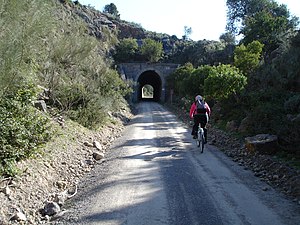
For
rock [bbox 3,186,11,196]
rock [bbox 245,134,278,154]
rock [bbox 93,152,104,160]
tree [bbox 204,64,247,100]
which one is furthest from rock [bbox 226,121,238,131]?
rock [bbox 3,186,11,196]

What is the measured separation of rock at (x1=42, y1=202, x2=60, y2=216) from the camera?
16.5ft

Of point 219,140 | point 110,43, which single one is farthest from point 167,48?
point 219,140

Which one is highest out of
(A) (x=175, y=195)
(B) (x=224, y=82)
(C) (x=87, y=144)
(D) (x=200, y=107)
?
(B) (x=224, y=82)

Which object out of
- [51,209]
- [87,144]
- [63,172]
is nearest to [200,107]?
[87,144]

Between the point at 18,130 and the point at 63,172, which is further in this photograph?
the point at 63,172

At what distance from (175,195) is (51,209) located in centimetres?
225

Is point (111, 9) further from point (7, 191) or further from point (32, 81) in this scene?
point (7, 191)

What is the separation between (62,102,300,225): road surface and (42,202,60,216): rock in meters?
0.24

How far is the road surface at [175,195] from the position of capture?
4.74 meters

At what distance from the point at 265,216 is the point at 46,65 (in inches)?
338

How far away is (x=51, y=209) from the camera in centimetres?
506

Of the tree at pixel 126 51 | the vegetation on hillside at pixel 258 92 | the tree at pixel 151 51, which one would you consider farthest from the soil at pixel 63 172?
the tree at pixel 151 51

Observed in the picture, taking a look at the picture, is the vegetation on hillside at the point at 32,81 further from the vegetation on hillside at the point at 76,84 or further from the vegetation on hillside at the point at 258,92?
the vegetation on hillside at the point at 258,92

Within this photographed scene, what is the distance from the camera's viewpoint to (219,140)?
39.0ft
